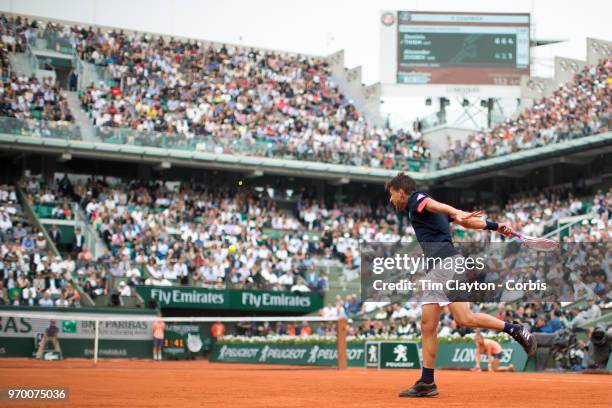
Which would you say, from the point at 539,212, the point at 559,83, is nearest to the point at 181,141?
the point at 539,212

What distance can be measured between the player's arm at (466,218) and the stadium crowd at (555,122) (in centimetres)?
2798

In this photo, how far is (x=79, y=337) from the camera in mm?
29656

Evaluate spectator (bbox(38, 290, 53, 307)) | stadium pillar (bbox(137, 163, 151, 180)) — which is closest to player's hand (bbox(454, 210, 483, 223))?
spectator (bbox(38, 290, 53, 307))

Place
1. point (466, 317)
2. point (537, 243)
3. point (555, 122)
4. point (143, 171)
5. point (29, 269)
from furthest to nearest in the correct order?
point (143, 171), point (555, 122), point (29, 269), point (537, 243), point (466, 317)

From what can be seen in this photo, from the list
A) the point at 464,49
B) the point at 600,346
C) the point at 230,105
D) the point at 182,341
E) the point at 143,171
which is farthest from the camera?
the point at 464,49

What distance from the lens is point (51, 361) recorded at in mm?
28703

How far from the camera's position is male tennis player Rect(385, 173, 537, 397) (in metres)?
9.65

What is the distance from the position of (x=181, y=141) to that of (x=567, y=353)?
20884mm

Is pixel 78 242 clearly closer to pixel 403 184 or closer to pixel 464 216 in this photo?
pixel 403 184

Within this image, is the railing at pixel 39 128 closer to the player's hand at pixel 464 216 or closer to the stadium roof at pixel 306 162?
the stadium roof at pixel 306 162

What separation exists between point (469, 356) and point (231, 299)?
12.8m

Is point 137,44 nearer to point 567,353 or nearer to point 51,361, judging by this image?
point 51,361

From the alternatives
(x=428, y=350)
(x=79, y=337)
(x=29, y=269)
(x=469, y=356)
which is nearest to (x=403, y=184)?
(x=428, y=350)

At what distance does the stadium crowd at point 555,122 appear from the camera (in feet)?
122
